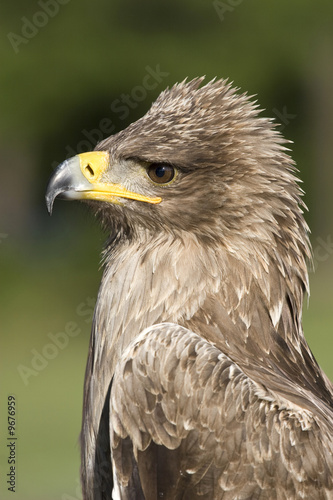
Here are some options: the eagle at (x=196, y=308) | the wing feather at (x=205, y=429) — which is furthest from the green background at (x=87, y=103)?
the wing feather at (x=205, y=429)

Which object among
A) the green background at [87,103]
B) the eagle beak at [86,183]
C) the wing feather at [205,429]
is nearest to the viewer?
the wing feather at [205,429]

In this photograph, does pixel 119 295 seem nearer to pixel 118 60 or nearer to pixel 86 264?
pixel 86 264

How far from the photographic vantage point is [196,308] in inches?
151

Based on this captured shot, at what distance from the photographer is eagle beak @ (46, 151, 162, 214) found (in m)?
3.99

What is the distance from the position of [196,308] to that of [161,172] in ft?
2.32

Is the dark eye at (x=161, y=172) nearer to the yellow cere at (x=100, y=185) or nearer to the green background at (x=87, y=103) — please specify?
the yellow cere at (x=100, y=185)

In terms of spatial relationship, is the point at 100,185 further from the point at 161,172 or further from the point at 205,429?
the point at 205,429

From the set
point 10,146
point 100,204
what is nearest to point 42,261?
point 10,146

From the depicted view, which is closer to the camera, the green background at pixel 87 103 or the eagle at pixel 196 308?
the eagle at pixel 196 308

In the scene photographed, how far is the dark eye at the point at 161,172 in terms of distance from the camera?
4.03 meters

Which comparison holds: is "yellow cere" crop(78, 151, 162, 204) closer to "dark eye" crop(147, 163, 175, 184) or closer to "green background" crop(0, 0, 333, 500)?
"dark eye" crop(147, 163, 175, 184)

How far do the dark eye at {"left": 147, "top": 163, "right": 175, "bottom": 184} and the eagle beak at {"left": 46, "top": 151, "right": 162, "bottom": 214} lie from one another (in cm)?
10

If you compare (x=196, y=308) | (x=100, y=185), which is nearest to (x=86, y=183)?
(x=100, y=185)

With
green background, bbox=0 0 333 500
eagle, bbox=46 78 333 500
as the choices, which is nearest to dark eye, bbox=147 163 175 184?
eagle, bbox=46 78 333 500
